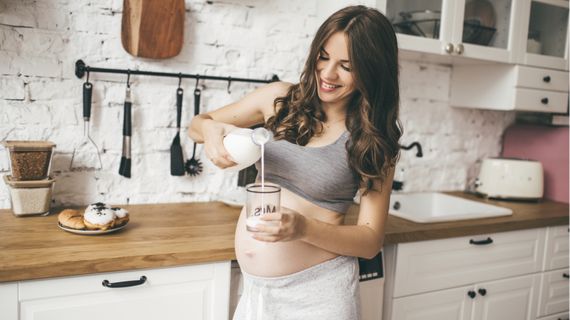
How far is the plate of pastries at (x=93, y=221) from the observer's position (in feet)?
4.65

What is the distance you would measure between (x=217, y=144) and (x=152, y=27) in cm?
82

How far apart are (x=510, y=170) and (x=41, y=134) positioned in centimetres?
217

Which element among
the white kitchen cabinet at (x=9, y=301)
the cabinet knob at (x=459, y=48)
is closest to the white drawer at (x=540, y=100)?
the cabinet knob at (x=459, y=48)

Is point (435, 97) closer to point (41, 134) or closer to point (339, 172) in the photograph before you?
point (339, 172)

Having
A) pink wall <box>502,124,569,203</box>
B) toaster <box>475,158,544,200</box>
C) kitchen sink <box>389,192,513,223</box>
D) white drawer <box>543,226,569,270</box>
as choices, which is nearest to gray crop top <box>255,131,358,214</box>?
kitchen sink <box>389,192,513,223</box>

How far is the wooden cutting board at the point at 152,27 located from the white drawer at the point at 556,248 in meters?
1.81

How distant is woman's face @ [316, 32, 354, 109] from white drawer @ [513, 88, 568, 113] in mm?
1375

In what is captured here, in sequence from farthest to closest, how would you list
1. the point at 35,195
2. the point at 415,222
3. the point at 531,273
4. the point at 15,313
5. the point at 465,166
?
1. the point at 465,166
2. the point at 531,273
3. the point at 415,222
4. the point at 35,195
5. the point at 15,313

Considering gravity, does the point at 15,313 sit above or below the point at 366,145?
below

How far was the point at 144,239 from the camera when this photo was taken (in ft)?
4.68

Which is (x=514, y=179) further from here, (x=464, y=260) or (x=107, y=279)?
(x=107, y=279)

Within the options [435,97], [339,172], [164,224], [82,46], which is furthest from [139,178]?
[435,97]

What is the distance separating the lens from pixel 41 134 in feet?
5.62

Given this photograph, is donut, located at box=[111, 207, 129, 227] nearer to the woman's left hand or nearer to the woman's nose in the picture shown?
the woman's left hand
